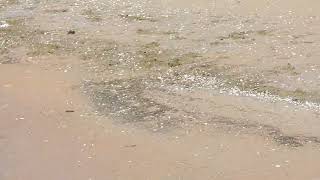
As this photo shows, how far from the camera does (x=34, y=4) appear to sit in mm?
8945

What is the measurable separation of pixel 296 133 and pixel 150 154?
117cm

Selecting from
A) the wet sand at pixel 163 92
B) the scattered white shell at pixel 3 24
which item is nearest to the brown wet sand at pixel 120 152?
the wet sand at pixel 163 92

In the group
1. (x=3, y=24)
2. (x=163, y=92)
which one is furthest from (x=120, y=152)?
(x=3, y=24)

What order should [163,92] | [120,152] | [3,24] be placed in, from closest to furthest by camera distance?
[120,152], [163,92], [3,24]

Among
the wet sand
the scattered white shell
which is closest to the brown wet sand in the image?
the wet sand

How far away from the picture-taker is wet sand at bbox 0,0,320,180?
4660 millimetres

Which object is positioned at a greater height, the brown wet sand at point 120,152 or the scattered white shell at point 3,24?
the scattered white shell at point 3,24

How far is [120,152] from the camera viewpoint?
484 centimetres

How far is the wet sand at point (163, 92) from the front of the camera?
15.3 ft

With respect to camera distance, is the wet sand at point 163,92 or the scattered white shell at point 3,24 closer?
the wet sand at point 163,92

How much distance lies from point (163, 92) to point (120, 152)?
1084 millimetres

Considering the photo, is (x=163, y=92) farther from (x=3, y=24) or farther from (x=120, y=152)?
(x=3, y=24)

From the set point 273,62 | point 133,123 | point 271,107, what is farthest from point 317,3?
point 133,123

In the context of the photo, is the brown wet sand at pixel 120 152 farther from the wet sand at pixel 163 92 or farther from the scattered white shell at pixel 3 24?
the scattered white shell at pixel 3 24
